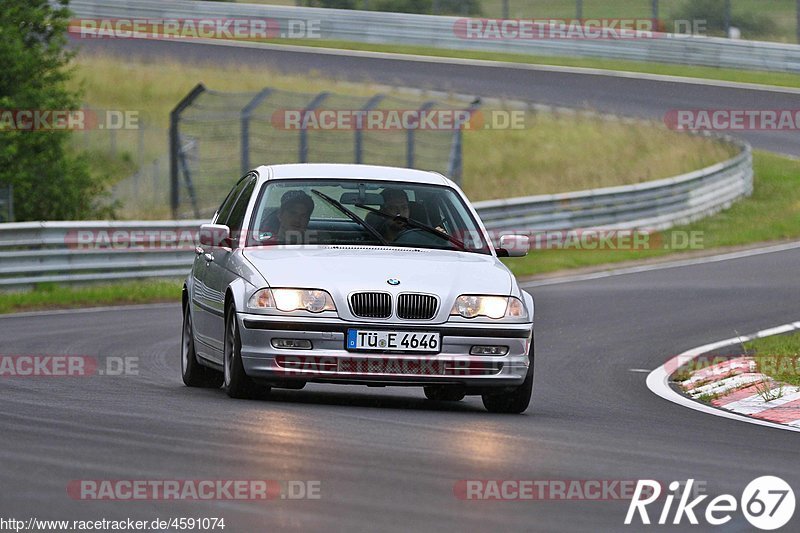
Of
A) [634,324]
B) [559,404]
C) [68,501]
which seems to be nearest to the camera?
[68,501]

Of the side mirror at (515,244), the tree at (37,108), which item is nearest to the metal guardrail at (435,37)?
the tree at (37,108)

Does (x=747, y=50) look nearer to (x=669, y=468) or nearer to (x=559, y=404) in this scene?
(x=559, y=404)

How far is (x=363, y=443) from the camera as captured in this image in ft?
24.7

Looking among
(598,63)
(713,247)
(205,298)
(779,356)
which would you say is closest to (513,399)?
(205,298)

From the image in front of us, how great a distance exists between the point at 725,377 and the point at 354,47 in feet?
118

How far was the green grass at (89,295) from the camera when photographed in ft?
62.8

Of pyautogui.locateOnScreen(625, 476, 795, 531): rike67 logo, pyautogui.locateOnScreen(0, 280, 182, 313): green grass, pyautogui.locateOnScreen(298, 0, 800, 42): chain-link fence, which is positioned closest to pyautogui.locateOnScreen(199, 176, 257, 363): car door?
pyautogui.locateOnScreen(625, 476, 795, 531): rike67 logo

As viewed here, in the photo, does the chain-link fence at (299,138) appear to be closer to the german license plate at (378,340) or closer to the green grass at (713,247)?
the green grass at (713,247)

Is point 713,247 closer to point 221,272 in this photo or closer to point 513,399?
point 513,399

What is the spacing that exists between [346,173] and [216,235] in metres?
1.00

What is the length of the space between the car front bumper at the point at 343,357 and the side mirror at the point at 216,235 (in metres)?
0.85

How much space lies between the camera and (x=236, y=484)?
6.27 metres

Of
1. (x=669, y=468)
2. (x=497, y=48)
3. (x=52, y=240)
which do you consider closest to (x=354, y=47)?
(x=497, y=48)

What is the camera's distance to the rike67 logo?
19.8 ft
